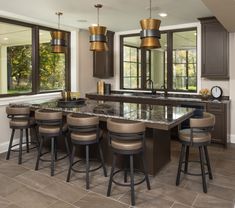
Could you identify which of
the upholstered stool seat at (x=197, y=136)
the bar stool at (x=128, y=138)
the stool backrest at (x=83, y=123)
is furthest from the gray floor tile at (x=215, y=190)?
the stool backrest at (x=83, y=123)

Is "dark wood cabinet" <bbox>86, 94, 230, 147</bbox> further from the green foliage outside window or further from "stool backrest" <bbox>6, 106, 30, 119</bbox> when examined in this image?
"stool backrest" <bbox>6, 106, 30, 119</bbox>

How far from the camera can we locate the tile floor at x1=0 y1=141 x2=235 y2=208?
2.85m

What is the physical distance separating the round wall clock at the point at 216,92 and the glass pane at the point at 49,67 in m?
3.55

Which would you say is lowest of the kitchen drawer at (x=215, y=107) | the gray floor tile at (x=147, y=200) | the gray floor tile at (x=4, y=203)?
the gray floor tile at (x=4, y=203)

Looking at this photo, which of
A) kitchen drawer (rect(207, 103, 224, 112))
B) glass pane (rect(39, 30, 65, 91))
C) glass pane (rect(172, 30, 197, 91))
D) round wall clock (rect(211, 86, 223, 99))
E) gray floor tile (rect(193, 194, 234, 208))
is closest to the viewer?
gray floor tile (rect(193, 194, 234, 208))

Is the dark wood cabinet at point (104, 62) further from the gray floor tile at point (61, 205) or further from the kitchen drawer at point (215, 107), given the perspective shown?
the gray floor tile at point (61, 205)

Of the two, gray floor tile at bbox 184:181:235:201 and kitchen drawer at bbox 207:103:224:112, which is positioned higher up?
kitchen drawer at bbox 207:103:224:112

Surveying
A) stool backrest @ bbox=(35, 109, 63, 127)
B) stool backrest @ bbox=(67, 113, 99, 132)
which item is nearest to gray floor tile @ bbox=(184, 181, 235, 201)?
stool backrest @ bbox=(67, 113, 99, 132)

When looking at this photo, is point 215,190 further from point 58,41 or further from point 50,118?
point 58,41

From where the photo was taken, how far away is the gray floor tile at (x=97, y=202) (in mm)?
2803

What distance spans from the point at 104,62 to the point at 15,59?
2.31m

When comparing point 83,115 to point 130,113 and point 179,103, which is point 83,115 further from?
point 179,103

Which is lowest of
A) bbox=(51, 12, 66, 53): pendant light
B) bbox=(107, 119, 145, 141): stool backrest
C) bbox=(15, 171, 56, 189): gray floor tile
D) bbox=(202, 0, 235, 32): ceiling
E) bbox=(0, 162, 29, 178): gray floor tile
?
bbox=(15, 171, 56, 189): gray floor tile

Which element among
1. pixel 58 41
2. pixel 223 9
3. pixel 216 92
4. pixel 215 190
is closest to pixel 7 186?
pixel 58 41
